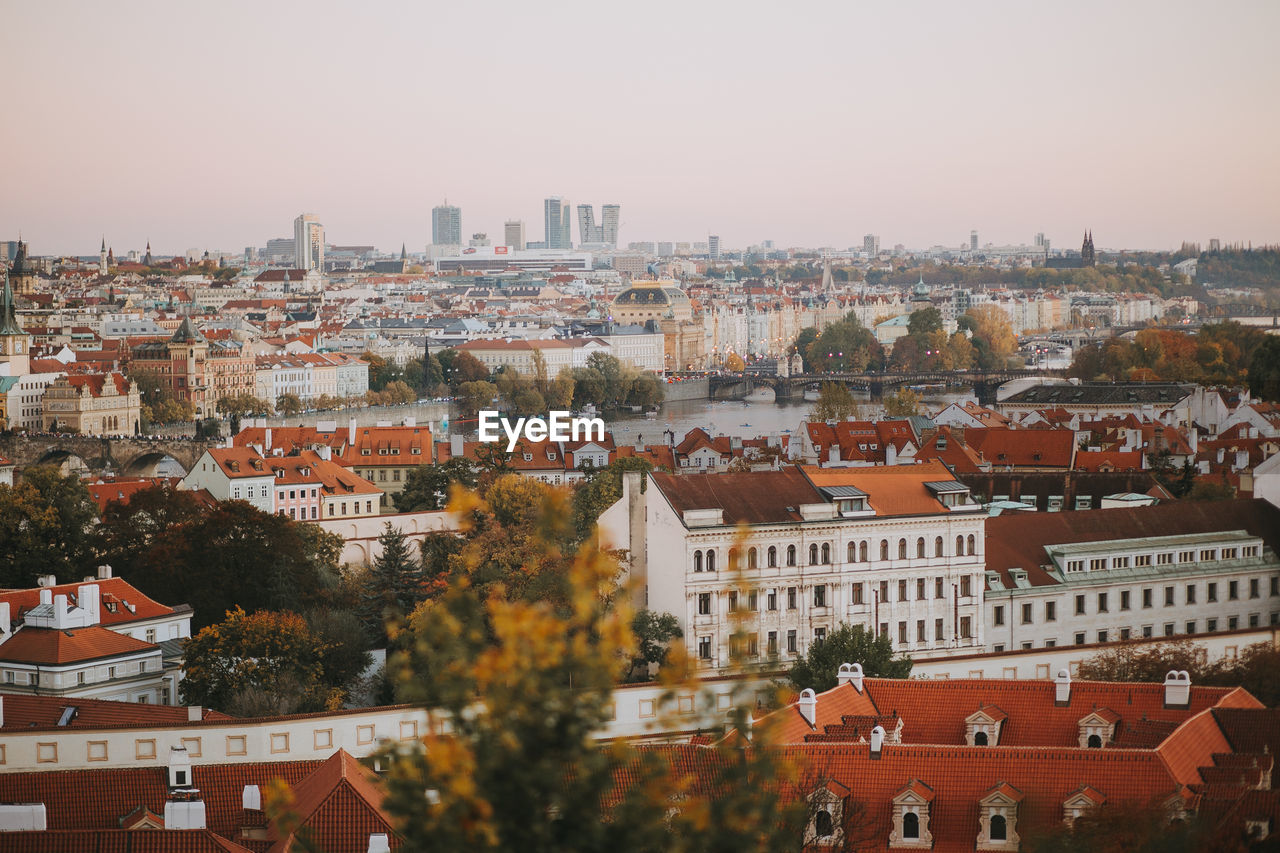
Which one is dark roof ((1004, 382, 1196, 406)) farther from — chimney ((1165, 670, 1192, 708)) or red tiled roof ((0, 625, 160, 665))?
chimney ((1165, 670, 1192, 708))

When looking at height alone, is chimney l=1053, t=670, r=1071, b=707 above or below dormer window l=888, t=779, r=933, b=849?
above

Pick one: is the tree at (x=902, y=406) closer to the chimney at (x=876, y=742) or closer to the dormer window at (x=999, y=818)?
the chimney at (x=876, y=742)

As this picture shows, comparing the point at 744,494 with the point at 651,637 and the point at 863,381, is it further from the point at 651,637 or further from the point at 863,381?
the point at 863,381

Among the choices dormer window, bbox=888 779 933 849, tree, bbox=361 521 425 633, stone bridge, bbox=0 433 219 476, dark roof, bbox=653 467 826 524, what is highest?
dark roof, bbox=653 467 826 524

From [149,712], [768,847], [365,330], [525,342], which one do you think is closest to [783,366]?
[525,342]

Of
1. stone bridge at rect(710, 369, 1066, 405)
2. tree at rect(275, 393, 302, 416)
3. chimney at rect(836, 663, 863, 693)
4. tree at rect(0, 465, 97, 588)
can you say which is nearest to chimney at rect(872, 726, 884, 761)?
chimney at rect(836, 663, 863, 693)

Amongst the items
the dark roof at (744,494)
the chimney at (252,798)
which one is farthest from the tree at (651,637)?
the chimney at (252,798)
